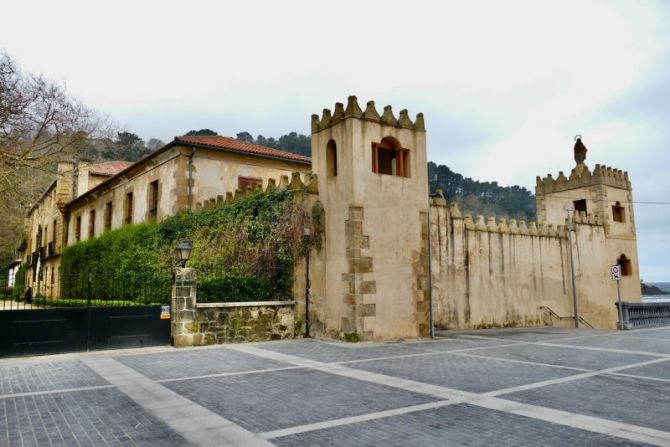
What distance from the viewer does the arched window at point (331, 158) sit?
567 inches

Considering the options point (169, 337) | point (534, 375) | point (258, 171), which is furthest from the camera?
point (258, 171)

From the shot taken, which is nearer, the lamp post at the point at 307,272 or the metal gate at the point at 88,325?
the metal gate at the point at 88,325

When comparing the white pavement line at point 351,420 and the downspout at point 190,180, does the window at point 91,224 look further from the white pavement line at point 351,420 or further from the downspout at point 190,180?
the white pavement line at point 351,420

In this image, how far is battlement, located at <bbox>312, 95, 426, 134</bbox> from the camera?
13.9 meters

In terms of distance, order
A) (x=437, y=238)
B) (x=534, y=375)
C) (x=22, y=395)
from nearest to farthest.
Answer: (x=22, y=395), (x=534, y=375), (x=437, y=238)

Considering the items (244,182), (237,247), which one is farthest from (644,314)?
(244,182)

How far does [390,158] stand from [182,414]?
11.3 meters

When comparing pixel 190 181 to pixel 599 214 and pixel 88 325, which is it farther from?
pixel 599 214

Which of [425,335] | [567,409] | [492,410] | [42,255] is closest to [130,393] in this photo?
[492,410]

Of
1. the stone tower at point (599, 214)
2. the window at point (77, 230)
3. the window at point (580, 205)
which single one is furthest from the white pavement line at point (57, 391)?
the window at point (77, 230)

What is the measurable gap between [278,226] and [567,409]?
32.6 ft

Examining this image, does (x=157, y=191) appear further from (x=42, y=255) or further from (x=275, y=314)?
(x=42, y=255)

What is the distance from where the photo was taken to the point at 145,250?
20.3 metres

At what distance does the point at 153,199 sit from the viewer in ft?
76.3
